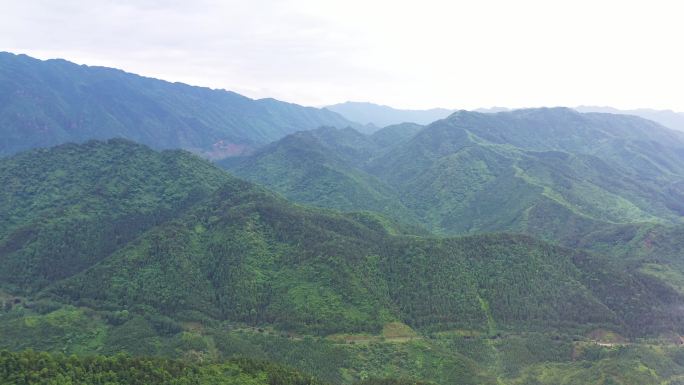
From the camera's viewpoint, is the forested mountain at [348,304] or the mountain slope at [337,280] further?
the mountain slope at [337,280]

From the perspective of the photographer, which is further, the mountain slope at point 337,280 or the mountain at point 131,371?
the mountain slope at point 337,280

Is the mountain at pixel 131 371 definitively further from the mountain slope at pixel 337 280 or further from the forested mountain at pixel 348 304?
the mountain slope at pixel 337 280

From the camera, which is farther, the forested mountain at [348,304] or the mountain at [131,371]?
the forested mountain at [348,304]

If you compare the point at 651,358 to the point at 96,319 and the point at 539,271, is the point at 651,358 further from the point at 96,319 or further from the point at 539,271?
the point at 96,319

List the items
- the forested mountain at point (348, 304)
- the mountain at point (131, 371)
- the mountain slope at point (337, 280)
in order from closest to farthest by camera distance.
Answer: the mountain at point (131, 371) → the forested mountain at point (348, 304) → the mountain slope at point (337, 280)

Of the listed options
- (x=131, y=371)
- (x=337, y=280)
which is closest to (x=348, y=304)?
(x=337, y=280)

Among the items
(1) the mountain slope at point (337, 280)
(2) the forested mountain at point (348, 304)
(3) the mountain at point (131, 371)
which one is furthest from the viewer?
(1) the mountain slope at point (337, 280)

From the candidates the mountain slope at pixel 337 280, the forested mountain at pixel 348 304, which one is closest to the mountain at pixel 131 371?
the forested mountain at pixel 348 304

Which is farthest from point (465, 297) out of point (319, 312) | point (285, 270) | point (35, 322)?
point (35, 322)

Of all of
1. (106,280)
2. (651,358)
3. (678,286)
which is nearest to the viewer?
(651,358)
